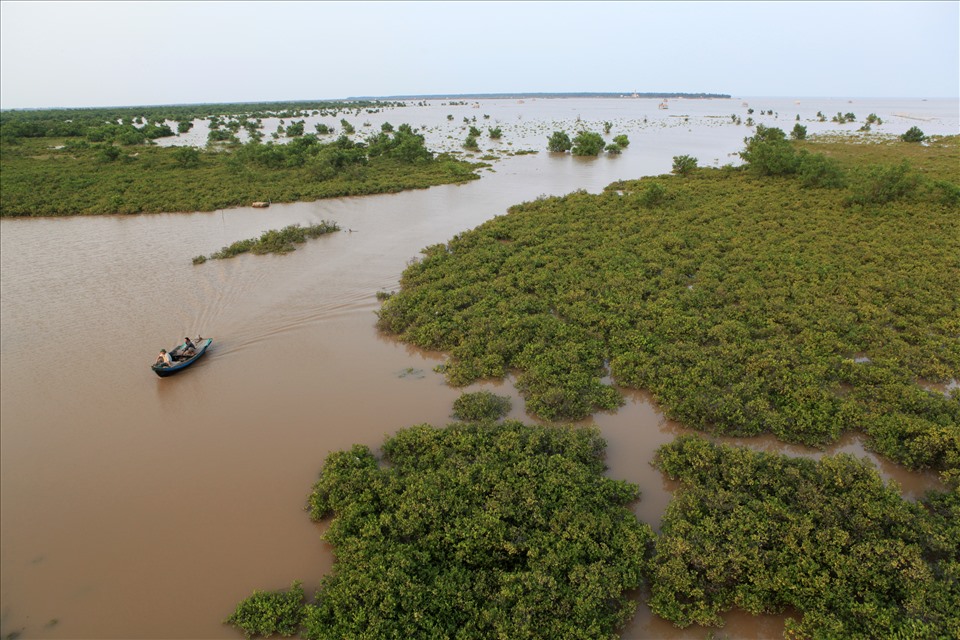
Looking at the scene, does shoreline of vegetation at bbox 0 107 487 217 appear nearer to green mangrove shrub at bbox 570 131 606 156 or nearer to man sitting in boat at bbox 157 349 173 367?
green mangrove shrub at bbox 570 131 606 156

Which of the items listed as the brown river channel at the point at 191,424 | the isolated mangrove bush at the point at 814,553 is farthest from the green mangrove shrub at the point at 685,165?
the isolated mangrove bush at the point at 814,553

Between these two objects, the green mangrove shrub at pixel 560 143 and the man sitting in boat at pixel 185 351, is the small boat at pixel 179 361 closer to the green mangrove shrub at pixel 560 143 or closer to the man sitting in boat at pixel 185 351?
the man sitting in boat at pixel 185 351

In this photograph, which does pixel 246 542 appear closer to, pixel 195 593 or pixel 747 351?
pixel 195 593

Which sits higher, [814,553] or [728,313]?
[728,313]

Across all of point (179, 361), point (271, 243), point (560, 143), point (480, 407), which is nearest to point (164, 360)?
point (179, 361)

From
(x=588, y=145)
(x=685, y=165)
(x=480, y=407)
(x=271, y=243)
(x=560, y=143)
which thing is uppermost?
(x=560, y=143)

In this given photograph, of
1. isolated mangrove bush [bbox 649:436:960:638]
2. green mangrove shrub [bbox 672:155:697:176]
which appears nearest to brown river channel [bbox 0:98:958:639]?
isolated mangrove bush [bbox 649:436:960:638]

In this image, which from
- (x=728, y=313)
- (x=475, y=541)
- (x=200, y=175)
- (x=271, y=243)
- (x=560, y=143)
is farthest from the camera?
(x=560, y=143)

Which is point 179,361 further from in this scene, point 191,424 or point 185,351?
point 191,424
